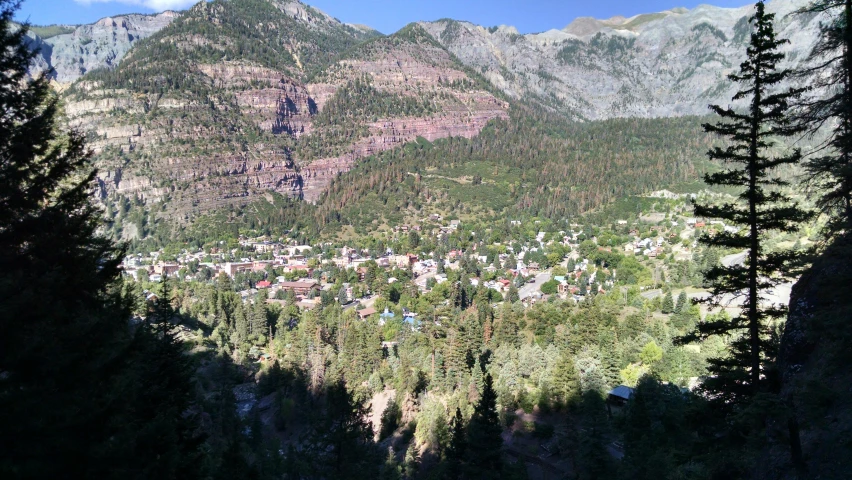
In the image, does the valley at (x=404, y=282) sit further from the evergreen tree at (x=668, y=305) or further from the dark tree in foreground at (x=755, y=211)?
the evergreen tree at (x=668, y=305)

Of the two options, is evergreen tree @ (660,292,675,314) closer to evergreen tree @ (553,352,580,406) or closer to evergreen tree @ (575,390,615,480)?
evergreen tree @ (553,352,580,406)

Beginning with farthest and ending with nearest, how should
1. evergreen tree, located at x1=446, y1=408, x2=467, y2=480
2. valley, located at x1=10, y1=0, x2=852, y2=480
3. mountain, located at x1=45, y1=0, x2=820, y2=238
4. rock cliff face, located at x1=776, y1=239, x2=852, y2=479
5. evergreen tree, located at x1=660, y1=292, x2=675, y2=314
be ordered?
mountain, located at x1=45, y1=0, x2=820, y2=238 < evergreen tree, located at x1=660, y1=292, x2=675, y2=314 < evergreen tree, located at x1=446, y1=408, x2=467, y2=480 < rock cliff face, located at x1=776, y1=239, x2=852, y2=479 < valley, located at x1=10, y1=0, x2=852, y2=480

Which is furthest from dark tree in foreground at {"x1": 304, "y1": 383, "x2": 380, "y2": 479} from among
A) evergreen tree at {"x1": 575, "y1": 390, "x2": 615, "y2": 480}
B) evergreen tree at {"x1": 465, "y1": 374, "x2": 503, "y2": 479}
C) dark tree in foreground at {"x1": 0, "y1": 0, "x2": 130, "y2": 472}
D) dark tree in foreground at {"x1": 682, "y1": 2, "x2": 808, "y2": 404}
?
dark tree in foreground at {"x1": 682, "y1": 2, "x2": 808, "y2": 404}

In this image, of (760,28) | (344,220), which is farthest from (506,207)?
(760,28)

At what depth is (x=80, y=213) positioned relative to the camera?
9781 millimetres

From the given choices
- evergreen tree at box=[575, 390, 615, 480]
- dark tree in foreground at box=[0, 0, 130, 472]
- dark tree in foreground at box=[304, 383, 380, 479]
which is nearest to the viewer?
dark tree in foreground at box=[0, 0, 130, 472]

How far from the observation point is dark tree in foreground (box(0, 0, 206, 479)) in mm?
6039

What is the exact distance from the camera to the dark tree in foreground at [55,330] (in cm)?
604

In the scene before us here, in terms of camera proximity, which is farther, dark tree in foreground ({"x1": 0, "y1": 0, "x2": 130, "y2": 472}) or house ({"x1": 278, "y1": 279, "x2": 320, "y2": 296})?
house ({"x1": 278, "y1": 279, "x2": 320, "y2": 296})

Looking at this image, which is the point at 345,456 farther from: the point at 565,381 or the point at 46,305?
the point at 46,305

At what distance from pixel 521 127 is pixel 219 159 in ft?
348

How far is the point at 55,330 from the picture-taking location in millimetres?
6680

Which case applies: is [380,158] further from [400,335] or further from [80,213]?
[80,213]

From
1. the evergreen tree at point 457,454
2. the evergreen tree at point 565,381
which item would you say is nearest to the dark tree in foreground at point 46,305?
the evergreen tree at point 457,454
